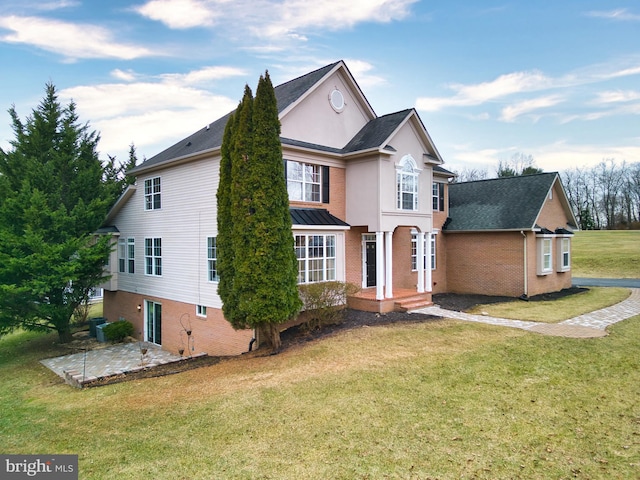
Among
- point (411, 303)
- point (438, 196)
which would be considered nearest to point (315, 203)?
point (411, 303)

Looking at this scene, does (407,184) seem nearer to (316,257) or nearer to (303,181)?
(303,181)

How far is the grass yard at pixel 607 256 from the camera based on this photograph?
30.5 metres

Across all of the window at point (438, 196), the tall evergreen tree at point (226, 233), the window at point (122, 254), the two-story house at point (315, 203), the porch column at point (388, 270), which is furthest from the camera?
the window at point (438, 196)

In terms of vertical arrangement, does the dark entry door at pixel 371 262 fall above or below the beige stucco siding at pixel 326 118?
below

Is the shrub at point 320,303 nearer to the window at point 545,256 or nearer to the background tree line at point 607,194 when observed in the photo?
the window at point 545,256

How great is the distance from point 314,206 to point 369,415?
9.57 metres

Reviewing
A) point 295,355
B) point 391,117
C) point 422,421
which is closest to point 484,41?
point 391,117

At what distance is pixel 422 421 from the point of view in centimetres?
661

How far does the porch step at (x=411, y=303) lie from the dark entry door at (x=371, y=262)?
7.03 feet

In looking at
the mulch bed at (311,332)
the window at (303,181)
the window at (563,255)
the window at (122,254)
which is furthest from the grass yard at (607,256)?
the window at (122,254)

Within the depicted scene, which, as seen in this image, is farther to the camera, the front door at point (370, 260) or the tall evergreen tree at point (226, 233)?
the front door at point (370, 260)

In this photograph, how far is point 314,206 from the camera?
15312 mm

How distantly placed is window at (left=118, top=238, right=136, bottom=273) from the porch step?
1349 centimetres

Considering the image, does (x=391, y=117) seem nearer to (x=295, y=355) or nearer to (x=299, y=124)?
(x=299, y=124)
